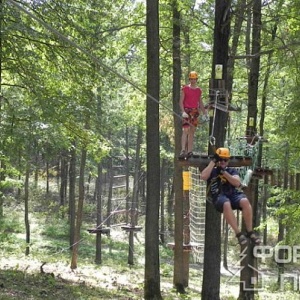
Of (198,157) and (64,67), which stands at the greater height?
(64,67)

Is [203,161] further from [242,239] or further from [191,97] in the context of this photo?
[242,239]

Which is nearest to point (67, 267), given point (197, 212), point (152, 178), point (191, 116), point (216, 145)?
point (197, 212)

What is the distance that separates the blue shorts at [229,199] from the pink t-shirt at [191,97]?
2.43 m

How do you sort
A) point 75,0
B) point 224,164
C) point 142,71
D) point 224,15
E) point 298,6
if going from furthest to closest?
point 142,71, point 75,0, point 298,6, point 224,15, point 224,164

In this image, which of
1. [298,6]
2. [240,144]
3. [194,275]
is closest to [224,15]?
[298,6]

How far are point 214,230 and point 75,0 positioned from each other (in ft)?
18.3

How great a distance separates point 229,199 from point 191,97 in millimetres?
2584

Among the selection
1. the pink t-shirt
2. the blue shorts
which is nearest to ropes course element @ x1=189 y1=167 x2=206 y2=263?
the pink t-shirt

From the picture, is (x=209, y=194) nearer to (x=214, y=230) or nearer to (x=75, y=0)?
(x=214, y=230)

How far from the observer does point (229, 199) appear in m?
5.24

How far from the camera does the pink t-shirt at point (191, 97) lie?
7.26 m

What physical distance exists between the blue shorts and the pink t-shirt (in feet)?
7.97

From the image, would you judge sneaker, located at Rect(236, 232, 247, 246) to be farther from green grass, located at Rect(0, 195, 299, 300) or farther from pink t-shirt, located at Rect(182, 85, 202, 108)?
green grass, located at Rect(0, 195, 299, 300)

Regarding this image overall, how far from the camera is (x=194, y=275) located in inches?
797
